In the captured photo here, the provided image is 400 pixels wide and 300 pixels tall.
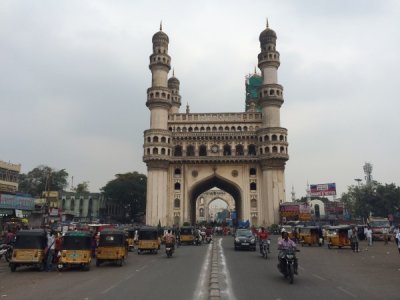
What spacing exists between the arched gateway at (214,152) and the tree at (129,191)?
25.5 meters

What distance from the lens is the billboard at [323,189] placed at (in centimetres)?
6312

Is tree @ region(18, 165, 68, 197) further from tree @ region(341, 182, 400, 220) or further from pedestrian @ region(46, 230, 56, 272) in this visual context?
pedestrian @ region(46, 230, 56, 272)

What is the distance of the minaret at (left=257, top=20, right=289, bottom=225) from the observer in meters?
53.6

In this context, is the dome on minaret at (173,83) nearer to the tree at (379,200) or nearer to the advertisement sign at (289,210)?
the advertisement sign at (289,210)

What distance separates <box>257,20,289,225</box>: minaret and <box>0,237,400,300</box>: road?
36.8 meters

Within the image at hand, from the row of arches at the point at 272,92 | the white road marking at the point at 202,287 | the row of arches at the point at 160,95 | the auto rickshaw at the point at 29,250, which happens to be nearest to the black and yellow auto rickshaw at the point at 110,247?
the auto rickshaw at the point at 29,250

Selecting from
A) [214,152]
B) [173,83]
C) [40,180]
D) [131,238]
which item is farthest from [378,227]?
[40,180]

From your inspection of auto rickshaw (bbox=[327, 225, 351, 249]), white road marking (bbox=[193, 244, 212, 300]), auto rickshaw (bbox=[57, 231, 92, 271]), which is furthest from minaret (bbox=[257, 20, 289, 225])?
auto rickshaw (bbox=[57, 231, 92, 271])

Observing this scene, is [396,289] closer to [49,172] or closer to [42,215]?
[42,215]

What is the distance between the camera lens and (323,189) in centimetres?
6384

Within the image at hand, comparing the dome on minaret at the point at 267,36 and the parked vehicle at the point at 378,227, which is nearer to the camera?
the parked vehicle at the point at 378,227

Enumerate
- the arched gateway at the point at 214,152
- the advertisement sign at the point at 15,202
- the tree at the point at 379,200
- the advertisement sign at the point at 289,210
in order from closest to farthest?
1. the advertisement sign at the point at 15,202
2. the advertisement sign at the point at 289,210
3. the arched gateway at the point at 214,152
4. the tree at the point at 379,200

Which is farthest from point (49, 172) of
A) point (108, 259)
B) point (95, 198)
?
point (108, 259)

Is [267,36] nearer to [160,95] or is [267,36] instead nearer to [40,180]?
[160,95]
